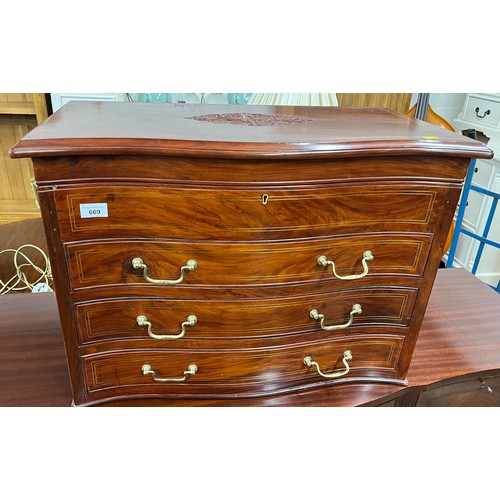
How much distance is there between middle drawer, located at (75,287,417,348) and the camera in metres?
0.85

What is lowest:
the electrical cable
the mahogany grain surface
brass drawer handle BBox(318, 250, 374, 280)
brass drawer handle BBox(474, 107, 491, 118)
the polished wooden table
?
the electrical cable

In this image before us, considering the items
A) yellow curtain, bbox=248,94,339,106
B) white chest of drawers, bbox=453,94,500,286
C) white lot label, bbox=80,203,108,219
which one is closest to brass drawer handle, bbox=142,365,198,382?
white lot label, bbox=80,203,108,219

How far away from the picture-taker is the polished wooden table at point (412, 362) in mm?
979

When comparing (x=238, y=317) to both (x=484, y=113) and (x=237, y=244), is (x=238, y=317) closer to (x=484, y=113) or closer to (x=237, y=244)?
(x=237, y=244)

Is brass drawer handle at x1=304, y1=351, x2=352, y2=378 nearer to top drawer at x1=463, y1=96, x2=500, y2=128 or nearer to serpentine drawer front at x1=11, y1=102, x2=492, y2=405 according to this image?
serpentine drawer front at x1=11, y1=102, x2=492, y2=405

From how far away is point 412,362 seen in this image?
3.59ft

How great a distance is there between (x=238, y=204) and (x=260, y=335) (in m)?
0.32

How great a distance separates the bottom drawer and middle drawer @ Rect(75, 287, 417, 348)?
0.04 meters

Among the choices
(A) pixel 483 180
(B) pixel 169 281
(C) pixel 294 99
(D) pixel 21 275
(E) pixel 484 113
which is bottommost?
(D) pixel 21 275

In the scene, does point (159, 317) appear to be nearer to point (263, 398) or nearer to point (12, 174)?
point (263, 398)

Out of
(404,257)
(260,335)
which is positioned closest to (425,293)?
(404,257)

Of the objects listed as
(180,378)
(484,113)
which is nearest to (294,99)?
(180,378)

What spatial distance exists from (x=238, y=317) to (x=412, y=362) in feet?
1.72
